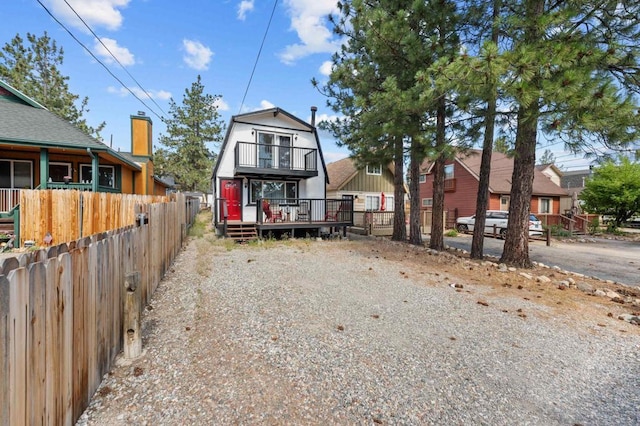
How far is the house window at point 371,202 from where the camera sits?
Answer: 21.9 metres

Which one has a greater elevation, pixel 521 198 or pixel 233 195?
pixel 233 195

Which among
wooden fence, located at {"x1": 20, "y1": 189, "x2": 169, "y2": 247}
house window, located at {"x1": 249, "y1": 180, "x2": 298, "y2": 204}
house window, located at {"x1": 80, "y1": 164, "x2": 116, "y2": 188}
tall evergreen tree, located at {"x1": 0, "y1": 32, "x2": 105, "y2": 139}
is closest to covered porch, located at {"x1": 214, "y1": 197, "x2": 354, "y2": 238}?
house window, located at {"x1": 249, "y1": 180, "x2": 298, "y2": 204}

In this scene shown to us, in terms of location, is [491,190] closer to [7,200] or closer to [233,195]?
[233,195]

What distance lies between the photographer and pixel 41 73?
28062 mm

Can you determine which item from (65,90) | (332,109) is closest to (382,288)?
(332,109)

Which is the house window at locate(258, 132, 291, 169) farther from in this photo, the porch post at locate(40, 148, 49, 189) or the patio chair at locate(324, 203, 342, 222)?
the porch post at locate(40, 148, 49, 189)

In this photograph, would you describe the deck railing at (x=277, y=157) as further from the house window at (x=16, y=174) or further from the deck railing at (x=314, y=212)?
the house window at (x=16, y=174)

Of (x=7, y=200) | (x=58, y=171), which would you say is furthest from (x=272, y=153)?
(x=7, y=200)

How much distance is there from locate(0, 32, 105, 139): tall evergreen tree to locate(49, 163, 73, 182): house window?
17847mm

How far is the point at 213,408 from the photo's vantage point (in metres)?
2.33

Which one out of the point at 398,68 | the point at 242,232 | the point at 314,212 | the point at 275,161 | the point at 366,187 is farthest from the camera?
the point at 366,187

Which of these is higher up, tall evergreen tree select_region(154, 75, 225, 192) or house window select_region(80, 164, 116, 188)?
tall evergreen tree select_region(154, 75, 225, 192)

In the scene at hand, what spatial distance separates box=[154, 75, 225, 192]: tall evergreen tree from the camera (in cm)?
3419

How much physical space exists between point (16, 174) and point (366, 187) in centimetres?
1834
